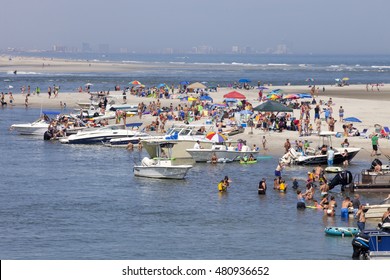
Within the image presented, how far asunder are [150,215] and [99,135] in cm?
2279

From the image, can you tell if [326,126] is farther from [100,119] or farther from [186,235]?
[186,235]

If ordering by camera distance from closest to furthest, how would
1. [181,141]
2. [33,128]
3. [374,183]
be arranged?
1. [374,183]
2. [181,141]
3. [33,128]

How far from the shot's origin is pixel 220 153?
46.8 meters

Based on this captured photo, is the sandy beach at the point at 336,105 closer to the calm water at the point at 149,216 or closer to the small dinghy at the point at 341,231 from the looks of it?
the calm water at the point at 149,216

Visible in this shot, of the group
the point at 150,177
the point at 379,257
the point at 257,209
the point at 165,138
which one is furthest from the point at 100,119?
the point at 379,257

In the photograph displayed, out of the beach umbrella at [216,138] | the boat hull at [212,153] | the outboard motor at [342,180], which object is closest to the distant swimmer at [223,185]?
the outboard motor at [342,180]

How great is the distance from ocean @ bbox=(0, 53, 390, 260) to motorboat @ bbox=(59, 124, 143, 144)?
5.14m

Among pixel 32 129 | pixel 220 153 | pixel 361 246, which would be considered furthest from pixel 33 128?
pixel 361 246

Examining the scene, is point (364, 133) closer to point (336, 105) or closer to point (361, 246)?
point (336, 105)

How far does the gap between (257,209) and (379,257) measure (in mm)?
11140

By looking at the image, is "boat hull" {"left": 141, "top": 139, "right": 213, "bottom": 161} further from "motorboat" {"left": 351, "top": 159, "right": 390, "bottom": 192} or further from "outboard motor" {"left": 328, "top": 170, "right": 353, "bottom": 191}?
"motorboat" {"left": 351, "top": 159, "right": 390, "bottom": 192}

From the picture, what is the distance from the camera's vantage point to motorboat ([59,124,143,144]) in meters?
54.6

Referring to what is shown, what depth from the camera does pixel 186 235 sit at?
2902 cm

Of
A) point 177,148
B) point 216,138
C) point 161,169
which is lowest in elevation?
point 161,169
